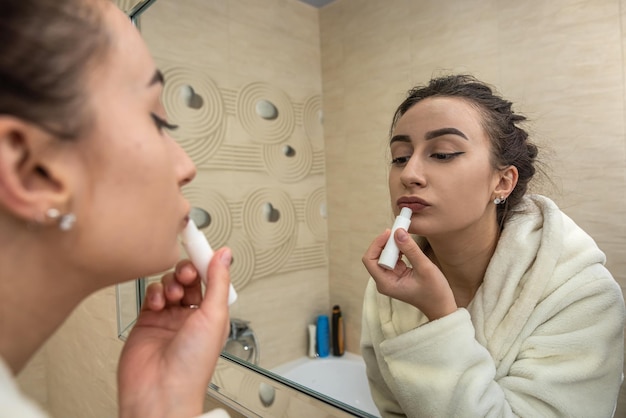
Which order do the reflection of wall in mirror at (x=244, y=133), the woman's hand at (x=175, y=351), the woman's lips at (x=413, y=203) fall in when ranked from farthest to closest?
the reflection of wall in mirror at (x=244, y=133) → the woman's lips at (x=413, y=203) → the woman's hand at (x=175, y=351)

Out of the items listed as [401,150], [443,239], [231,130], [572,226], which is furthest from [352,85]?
[231,130]

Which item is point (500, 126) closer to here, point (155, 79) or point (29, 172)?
point (155, 79)

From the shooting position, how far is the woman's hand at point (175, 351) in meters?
0.40

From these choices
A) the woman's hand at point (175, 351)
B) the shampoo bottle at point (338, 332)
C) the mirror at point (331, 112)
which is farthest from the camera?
the shampoo bottle at point (338, 332)

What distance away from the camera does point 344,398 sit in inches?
27.8

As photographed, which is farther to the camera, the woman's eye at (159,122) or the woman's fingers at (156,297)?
the woman's fingers at (156,297)

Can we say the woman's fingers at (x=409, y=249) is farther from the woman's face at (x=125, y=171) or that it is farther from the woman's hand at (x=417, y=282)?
the woman's face at (x=125, y=171)

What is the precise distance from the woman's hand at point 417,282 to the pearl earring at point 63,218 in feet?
1.33

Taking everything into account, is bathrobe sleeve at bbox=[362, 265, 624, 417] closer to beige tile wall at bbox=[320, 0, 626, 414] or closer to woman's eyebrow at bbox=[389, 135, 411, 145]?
beige tile wall at bbox=[320, 0, 626, 414]

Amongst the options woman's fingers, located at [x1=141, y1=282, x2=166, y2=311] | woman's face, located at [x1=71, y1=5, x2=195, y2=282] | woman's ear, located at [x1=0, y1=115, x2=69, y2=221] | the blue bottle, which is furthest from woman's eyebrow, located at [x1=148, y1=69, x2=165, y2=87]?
the blue bottle

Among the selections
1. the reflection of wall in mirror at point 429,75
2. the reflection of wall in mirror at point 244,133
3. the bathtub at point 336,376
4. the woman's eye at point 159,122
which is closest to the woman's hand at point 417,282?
the reflection of wall in mirror at point 429,75

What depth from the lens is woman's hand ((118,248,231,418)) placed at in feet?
1.31

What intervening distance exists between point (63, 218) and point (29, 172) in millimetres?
44

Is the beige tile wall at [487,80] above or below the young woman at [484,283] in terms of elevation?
above
